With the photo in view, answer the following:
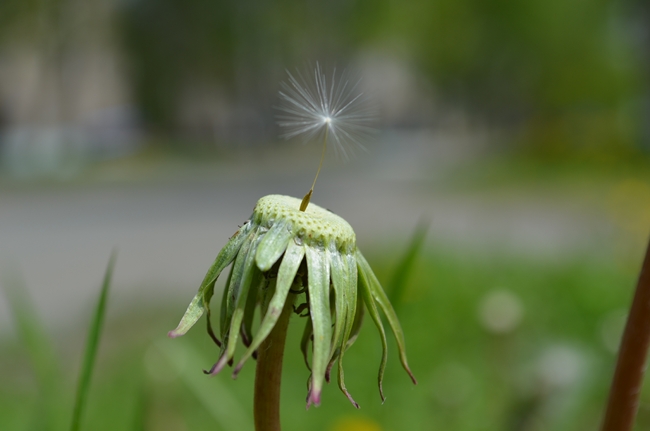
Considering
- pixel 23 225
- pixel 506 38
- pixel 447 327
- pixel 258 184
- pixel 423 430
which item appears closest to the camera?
pixel 423 430

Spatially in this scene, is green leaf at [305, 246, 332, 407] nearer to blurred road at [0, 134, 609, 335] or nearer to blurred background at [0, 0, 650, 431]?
blurred background at [0, 0, 650, 431]

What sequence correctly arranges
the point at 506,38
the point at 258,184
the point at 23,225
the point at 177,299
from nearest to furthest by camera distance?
1. the point at 177,299
2. the point at 23,225
3. the point at 258,184
4. the point at 506,38

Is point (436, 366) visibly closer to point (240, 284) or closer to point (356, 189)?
point (240, 284)

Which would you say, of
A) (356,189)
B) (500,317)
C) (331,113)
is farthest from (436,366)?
(356,189)

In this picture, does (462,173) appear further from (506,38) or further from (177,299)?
(177,299)

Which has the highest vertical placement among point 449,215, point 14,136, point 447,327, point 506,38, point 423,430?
point 506,38

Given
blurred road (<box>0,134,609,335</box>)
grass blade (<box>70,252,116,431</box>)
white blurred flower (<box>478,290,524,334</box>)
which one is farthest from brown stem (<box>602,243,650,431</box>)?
blurred road (<box>0,134,609,335</box>)

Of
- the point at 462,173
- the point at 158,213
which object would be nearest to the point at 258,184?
the point at 158,213

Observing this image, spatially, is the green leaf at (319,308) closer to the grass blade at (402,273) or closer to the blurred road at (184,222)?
the grass blade at (402,273)
